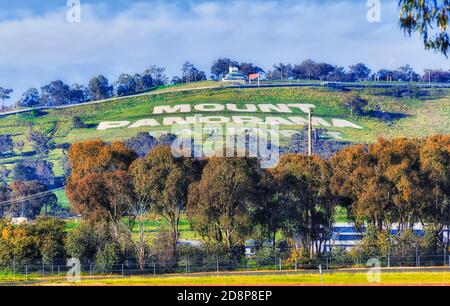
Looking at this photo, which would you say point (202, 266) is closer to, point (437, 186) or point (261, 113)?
point (437, 186)

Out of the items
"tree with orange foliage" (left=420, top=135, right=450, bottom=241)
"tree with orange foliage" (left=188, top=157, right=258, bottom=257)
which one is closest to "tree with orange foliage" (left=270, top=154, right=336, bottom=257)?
"tree with orange foliage" (left=188, top=157, right=258, bottom=257)

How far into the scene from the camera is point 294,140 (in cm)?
10550

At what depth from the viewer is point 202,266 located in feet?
152

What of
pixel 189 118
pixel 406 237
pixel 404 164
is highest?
pixel 189 118

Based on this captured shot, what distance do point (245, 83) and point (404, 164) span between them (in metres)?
106

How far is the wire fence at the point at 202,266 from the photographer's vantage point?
44469 mm

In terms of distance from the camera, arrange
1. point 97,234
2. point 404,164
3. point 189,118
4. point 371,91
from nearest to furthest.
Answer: point 97,234 → point 404,164 → point 189,118 → point 371,91

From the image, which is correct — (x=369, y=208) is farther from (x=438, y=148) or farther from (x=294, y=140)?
(x=294, y=140)

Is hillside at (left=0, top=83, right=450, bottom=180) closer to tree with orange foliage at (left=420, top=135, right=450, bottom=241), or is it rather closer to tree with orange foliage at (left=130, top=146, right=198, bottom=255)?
tree with orange foliage at (left=130, top=146, right=198, bottom=255)

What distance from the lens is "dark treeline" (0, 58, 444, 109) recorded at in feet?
517

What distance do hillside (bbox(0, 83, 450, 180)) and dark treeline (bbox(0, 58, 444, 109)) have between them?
8.67m

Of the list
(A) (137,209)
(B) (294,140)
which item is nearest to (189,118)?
(B) (294,140)

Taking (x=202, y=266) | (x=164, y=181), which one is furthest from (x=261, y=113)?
(x=202, y=266)

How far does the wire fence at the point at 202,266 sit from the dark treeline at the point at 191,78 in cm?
11278
